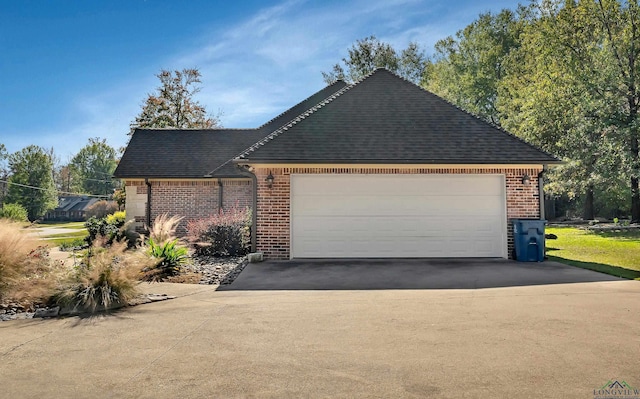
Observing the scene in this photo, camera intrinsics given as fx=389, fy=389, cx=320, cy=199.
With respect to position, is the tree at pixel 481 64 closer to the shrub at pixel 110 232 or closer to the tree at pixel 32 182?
the shrub at pixel 110 232

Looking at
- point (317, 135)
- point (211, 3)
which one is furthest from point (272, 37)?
point (317, 135)

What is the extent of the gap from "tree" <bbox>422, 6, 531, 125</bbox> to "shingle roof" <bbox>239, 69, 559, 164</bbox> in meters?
22.9

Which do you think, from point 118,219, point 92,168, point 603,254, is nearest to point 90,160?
point 92,168

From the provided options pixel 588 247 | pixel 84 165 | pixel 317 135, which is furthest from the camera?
pixel 84 165

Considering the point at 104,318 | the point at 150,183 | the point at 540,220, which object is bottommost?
the point at 104,318

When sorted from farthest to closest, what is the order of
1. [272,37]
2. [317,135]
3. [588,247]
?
[588,247], [272,37], [317,135]

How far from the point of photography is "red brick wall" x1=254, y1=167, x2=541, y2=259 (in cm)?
1048

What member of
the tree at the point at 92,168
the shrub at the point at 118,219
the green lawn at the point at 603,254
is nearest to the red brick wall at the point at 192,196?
the shrub at the point at 118,219

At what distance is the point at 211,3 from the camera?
10883 millimetres

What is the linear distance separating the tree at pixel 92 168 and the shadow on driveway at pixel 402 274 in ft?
244

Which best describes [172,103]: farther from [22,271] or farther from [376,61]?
[22,271]

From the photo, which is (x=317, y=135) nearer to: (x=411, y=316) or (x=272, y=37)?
(x=272, y=37)

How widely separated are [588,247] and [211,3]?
14.7 metres

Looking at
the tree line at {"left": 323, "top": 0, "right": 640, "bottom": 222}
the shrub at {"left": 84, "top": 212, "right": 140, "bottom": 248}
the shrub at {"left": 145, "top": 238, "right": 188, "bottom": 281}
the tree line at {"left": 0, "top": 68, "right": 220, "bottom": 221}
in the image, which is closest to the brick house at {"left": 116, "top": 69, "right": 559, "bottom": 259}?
the shrub at {"left": 145, "top": 238, "right": 188, "bottom": 281}
